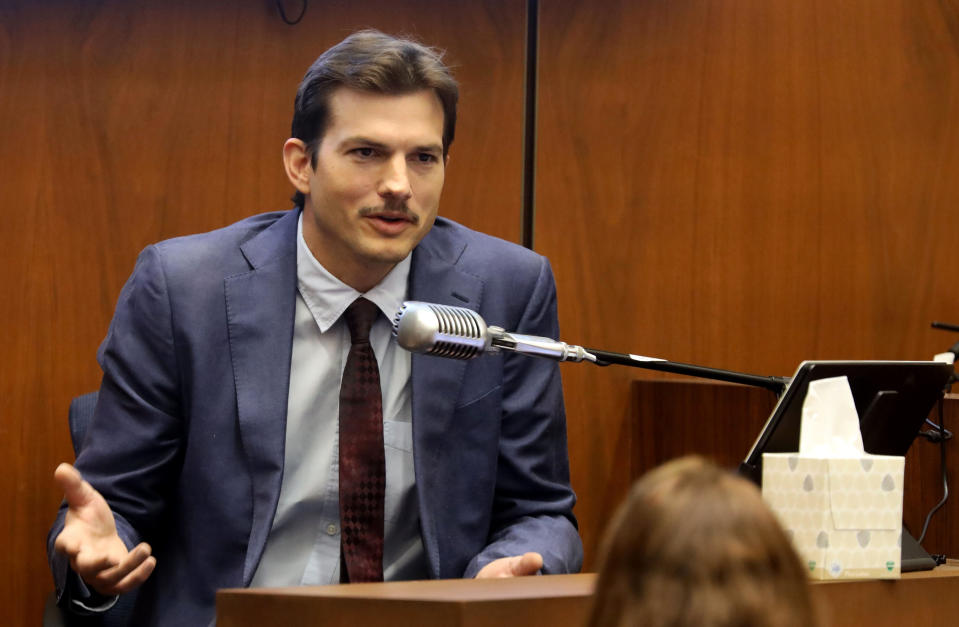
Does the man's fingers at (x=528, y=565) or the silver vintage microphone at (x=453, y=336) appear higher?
the silver vintage microphone at (x=453, y=336)

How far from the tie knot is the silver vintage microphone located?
23.5 inches

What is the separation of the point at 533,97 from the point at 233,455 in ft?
4.95

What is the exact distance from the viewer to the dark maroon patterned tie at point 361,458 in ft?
5.54

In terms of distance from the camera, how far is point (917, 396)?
4.59 ft

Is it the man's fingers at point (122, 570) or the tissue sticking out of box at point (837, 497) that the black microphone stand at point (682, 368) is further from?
the man's fingers at point (122, 570)

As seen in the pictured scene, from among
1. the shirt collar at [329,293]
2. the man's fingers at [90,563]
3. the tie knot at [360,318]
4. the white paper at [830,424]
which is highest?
the shirt collar at [329,293]

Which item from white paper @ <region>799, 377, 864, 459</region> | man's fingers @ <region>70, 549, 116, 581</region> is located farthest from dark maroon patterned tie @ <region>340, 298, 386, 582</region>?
white paper @ <region>799, 377, 864, 459</region>

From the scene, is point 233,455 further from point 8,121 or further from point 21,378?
point 8,121

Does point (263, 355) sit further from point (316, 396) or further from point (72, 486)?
point (72, 486)

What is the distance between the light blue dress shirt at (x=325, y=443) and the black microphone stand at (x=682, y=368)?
1.73 feet

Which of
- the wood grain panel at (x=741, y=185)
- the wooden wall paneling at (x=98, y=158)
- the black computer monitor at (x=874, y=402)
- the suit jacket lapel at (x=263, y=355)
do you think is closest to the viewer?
the black computer monitor at (x=874, y=402)

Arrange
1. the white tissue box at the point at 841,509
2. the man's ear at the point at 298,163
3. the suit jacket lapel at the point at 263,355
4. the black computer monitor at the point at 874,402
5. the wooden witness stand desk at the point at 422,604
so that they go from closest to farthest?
the wooden witness stand desk at the point at 422,604 < the white tissue box at the point at 841,509 < the black computer monitor at the point at 874,402 < the suit jacket lapel at the point at 263,355 < the man's ear at the point at 298,163

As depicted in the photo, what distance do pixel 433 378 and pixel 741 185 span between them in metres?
1.47

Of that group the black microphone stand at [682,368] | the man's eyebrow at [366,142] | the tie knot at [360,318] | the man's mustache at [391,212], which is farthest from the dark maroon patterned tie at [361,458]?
the black microphone stand at [682,368]
